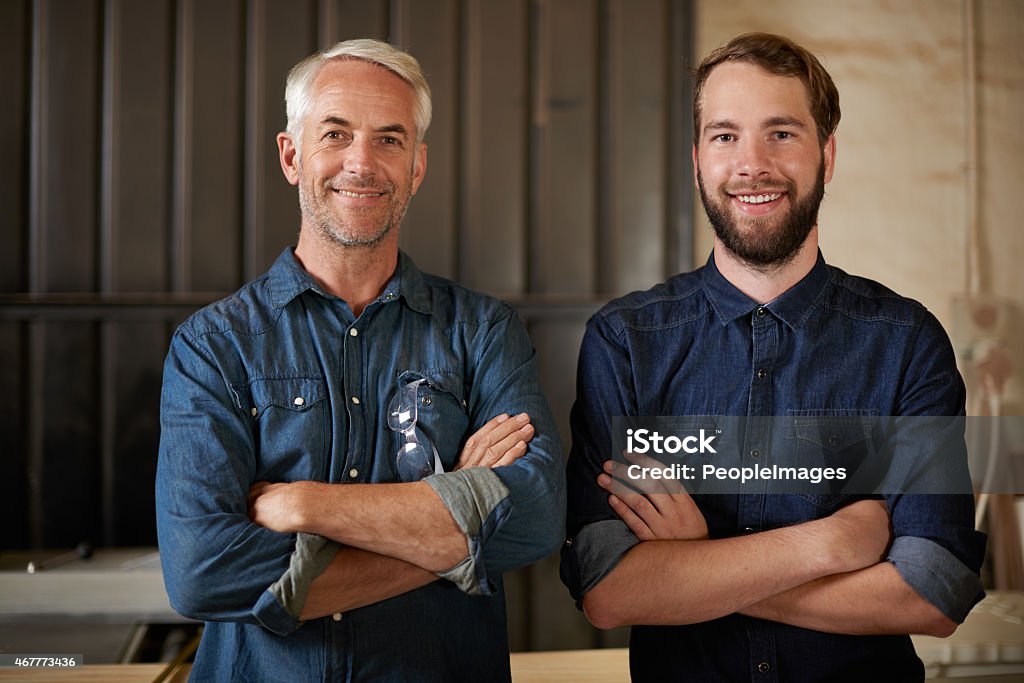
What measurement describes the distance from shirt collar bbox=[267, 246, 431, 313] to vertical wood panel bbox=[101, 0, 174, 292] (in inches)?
39.4

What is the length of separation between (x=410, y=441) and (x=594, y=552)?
34 centimetres

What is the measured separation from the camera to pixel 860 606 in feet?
4.19

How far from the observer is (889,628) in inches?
50.9

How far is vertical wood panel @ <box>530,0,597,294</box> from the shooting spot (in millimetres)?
2385

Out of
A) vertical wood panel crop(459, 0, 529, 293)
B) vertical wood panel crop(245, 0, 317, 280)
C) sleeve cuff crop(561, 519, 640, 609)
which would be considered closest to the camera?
sleeve cuff crop(561, 519, 640, 609)

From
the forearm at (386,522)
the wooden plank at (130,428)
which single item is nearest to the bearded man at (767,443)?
the forearm at (386,522)

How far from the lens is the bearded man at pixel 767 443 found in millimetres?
1285

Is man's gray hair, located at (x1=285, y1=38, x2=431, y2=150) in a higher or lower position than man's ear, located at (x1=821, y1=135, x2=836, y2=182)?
higher

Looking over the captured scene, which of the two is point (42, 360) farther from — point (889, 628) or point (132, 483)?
point (889, 628)

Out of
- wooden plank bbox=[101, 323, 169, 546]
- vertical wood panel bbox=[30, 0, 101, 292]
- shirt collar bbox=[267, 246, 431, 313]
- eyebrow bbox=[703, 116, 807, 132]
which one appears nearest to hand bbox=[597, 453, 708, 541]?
shirt collar bbox=[267, 246, 431, 313]

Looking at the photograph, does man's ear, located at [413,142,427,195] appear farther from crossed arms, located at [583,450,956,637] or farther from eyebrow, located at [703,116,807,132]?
crossed arms, located at [583,450,956,637]

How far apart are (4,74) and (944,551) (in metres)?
A: 2.44

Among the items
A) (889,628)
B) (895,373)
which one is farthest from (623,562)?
(895,373)

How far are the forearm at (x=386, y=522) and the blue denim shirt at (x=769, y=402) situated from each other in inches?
9.0
